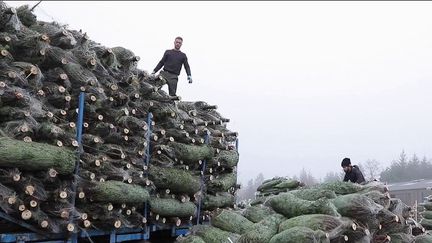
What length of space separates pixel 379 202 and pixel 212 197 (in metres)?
3.25

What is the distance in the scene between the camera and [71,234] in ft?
19.6

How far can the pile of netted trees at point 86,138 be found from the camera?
5.46 metres

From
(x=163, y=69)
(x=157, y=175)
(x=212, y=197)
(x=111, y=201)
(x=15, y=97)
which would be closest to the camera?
(x=15, y=97)

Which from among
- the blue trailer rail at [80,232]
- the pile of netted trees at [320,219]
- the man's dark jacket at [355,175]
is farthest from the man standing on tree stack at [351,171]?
the blue trailer rail at [80,232]

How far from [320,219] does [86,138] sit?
3.45 meters

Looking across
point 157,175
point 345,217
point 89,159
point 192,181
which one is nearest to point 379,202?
point 345,217

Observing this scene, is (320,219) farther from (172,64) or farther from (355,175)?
(172,64)

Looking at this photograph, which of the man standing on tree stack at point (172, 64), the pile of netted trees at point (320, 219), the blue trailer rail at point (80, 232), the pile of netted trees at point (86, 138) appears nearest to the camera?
the blue trailer rail at point (80, 232)

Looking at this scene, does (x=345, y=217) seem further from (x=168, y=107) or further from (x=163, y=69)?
(x=163, y=69)

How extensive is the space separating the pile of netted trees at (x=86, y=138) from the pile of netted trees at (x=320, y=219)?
1.00m

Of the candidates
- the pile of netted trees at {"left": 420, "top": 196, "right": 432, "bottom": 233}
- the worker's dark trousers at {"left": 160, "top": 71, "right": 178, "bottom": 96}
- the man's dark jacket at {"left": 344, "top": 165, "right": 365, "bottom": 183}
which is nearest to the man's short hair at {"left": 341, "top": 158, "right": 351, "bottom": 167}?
the man's dark jacket at {"left": 344, "top": 165, "right": 365, "bottom": 183}

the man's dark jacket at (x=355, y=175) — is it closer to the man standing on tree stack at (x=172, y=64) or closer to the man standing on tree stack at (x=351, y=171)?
the man standing on tree stack at (x=351, y=171)

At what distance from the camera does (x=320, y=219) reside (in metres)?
6.45

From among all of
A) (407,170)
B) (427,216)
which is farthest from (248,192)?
(427,216)
